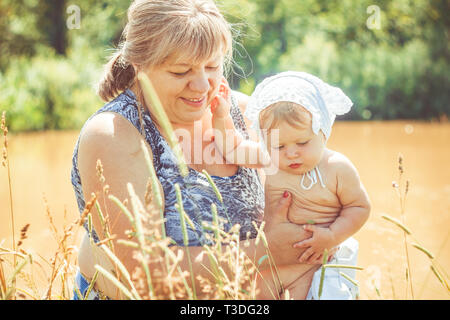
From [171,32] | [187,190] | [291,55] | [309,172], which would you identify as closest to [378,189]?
[309,172]

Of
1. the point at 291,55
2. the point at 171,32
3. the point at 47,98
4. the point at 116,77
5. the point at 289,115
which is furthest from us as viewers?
the point at 291,55

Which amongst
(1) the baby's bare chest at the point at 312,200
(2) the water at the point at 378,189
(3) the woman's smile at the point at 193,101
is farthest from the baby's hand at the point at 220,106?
(2) the water at the point at 378,189

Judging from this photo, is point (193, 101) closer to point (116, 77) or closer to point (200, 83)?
point (200, 83)

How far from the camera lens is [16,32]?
2389 cm

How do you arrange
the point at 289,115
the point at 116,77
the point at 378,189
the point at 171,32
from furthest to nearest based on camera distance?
the point at 378,189, the point at 116,77, the point at 289,115, the point at 171,32

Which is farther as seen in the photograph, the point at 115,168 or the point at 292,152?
the point at 292,152

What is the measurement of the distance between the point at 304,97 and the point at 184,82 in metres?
0.57

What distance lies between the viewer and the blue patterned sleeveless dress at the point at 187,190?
238cm

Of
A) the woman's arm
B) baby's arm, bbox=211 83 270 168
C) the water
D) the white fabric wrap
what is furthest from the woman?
the water

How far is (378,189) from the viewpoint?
745cm

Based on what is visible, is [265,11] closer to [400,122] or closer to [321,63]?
[321,63]

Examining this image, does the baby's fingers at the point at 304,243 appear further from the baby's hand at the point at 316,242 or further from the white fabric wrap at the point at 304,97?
the white fabric wrap at the point at 304,97
